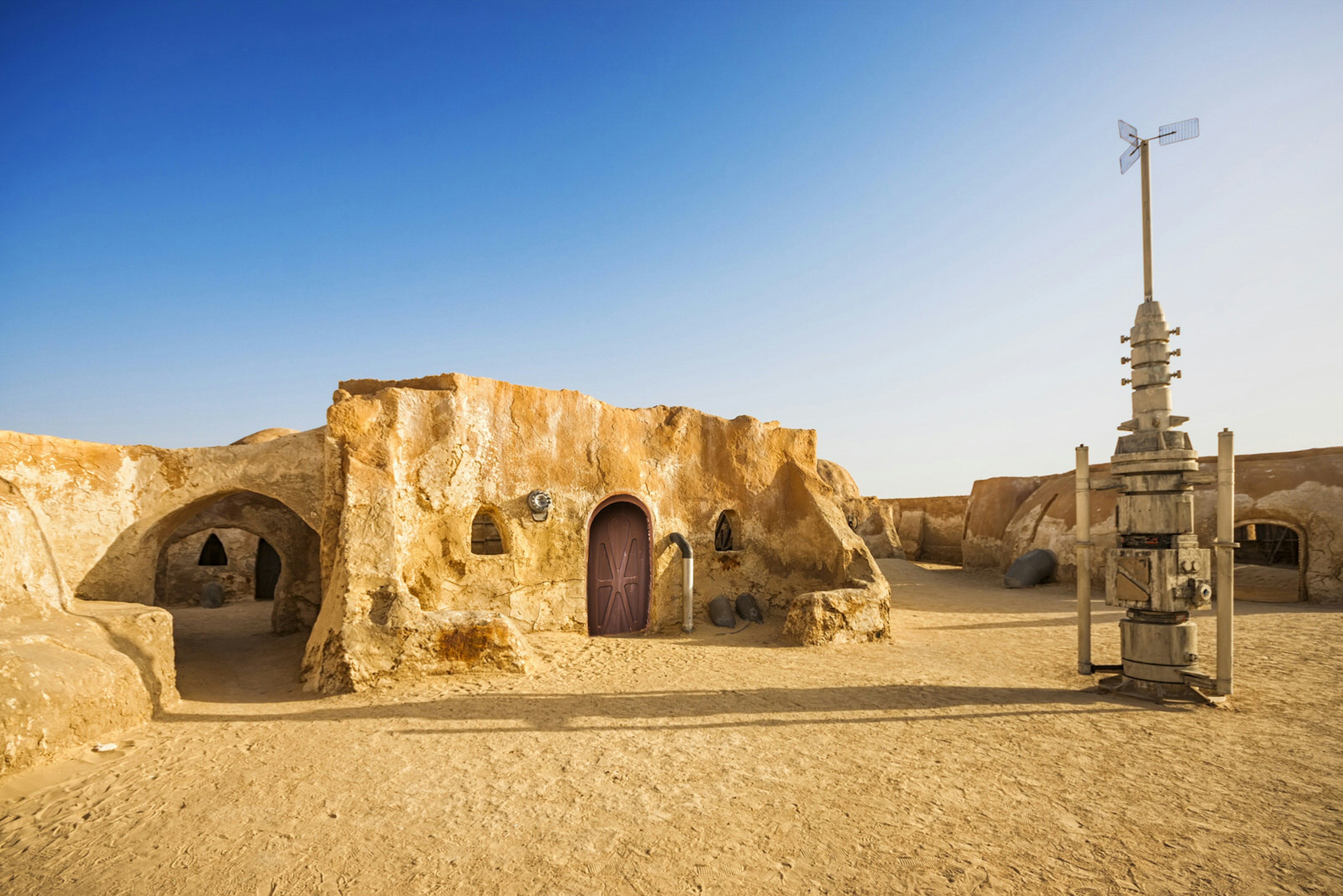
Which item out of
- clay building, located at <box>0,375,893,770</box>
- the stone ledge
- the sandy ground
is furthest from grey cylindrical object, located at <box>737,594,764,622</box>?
the sandy ground

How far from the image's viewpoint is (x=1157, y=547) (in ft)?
21.7

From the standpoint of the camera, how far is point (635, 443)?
10.9 m

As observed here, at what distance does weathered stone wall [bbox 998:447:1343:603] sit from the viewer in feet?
41.2

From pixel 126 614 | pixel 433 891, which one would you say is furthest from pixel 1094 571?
pixel 126 614

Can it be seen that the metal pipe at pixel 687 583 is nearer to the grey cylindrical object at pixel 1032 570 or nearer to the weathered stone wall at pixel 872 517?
the grey cylindrical object at pixel 1032 570

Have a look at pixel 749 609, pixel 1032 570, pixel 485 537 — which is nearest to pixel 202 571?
pixel 485 537

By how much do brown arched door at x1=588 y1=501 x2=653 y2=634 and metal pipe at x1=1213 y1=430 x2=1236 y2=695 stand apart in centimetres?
724

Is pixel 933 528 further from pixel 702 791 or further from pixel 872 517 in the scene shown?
pixel 702 791

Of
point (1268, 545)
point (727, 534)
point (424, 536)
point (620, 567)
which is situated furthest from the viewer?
point (1268, 545)

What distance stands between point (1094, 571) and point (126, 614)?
17775mm

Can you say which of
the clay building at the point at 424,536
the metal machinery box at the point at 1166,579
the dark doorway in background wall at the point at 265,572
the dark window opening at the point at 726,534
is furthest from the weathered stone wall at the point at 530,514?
the dark doorway in background wall at the point at 265,572

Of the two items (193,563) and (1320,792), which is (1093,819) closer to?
(1320,792)

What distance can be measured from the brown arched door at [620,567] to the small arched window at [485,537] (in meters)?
2.31

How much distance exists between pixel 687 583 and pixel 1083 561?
219 inches
